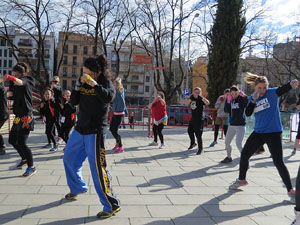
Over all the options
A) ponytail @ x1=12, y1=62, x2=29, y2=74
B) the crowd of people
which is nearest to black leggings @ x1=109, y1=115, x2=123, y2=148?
the crowd of people

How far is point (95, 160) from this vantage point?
10.7 ft

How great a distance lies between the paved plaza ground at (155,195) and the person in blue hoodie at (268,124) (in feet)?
1.42

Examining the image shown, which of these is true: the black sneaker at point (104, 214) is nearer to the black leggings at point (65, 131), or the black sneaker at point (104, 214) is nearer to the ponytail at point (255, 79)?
the ponytail at point (255, 79)

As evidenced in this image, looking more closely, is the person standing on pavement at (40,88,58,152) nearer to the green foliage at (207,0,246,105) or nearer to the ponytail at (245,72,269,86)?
the ponytail at (245,72,269,86)

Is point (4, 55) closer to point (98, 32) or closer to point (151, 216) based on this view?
point (98, 32)

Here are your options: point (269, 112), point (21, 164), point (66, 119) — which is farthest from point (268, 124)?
point (66, 119)

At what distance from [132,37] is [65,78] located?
54006 millimetres

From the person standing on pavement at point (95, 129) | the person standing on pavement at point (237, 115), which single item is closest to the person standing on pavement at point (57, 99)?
the person standing on pavement at point (95, 129)

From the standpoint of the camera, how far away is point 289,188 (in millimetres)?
4121

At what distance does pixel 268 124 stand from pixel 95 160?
2.61 metres

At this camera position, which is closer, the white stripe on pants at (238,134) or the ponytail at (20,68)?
the ponytail at (20,68)

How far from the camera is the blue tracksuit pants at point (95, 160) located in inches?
128

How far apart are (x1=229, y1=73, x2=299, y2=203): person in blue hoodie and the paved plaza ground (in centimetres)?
43

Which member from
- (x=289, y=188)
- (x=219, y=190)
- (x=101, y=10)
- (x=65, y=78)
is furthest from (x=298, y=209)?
(x=65, y=78)
